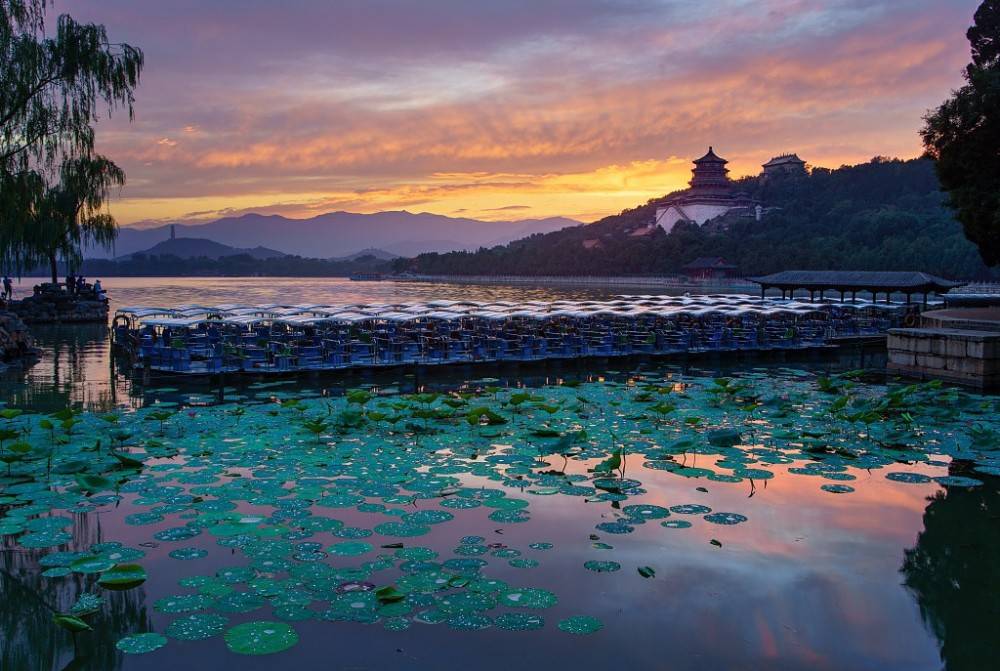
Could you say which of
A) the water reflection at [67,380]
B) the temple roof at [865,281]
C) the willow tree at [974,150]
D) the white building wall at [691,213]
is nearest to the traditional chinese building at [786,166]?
the white building wall at [691,213]

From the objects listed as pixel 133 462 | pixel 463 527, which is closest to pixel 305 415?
pixel 133 462

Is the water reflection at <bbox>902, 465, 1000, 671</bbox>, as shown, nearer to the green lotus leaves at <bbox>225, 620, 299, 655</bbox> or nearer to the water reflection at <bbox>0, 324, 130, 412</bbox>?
the green lotus leaves at <bbox>225, 620, 299, 655</bbox>

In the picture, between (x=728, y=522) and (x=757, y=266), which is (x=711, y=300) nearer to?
(x=728, y=522)

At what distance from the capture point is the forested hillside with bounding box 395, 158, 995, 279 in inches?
2717

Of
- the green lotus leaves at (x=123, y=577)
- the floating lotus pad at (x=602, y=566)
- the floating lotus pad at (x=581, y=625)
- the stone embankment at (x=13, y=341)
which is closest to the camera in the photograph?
the floating lotus pad at (x=581, y=625)

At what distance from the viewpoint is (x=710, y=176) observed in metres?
126

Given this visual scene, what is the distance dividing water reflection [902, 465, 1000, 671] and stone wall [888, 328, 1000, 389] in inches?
338

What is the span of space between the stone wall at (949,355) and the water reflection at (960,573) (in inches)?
338

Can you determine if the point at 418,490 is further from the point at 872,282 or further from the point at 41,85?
the point at 872,282

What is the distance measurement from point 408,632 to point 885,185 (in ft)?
437

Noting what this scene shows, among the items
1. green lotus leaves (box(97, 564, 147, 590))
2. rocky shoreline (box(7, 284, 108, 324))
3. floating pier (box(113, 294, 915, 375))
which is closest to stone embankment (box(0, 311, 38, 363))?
floating pier (box(113, 294, 915, 375))

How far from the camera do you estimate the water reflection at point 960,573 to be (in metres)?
5.73

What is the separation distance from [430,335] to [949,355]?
1450 cm

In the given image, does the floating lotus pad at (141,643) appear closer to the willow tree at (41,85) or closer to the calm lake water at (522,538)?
the calm lake water at (522,538)
